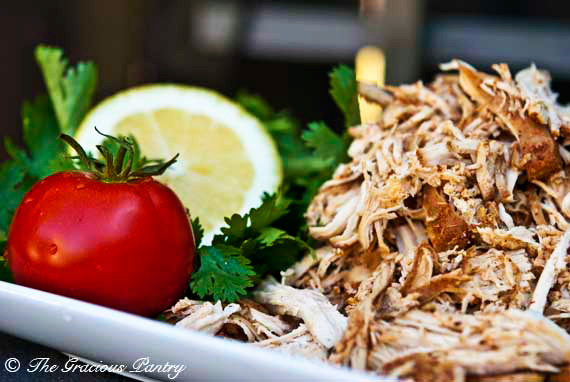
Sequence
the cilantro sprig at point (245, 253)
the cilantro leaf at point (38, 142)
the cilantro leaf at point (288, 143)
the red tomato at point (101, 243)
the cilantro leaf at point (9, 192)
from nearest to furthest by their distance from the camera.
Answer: the red tomato at point (101, 243), the cilantro sprig at point (245, 253), the cilantro leaf at point (9, 192), the cilantro leaf at point (38, 142), the cilantro leaf at point (288, 143)

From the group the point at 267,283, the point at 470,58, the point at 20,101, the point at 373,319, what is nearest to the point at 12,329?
the point at 267,283

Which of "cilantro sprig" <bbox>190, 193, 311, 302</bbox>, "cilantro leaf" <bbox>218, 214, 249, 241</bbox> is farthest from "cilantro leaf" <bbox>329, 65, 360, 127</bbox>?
"cilantro leaf" <bbox>218, 214, 249, 241</bbox>

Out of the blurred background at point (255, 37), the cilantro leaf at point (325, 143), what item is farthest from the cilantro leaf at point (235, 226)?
the blurred background at point (255, 37)

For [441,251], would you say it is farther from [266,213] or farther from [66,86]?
[66,86]

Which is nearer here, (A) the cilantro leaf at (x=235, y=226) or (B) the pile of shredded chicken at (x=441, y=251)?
(B) the pile of shredded chicken at (x=441, y=251)

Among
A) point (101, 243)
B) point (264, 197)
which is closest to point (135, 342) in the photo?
point (101, 243)

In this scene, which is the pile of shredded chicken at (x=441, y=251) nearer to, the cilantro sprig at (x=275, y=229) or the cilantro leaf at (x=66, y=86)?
the cilantro sprig at (x=275, y=229)
